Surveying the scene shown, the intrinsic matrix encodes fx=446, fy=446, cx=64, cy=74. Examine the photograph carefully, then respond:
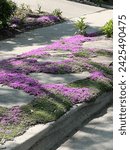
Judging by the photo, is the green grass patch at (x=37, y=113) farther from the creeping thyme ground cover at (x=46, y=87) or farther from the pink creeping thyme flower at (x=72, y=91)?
the pink creeping thyme flower at (x=72, y=91)

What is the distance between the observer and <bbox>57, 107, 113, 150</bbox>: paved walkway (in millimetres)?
5367

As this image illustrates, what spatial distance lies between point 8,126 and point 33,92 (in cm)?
117

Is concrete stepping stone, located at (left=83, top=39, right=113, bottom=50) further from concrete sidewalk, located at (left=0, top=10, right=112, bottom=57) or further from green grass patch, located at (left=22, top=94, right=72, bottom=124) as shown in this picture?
green grass patch, located at (left=22, top=94, right=72, bottom=124)

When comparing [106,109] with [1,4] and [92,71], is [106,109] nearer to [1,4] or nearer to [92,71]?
[92,71]

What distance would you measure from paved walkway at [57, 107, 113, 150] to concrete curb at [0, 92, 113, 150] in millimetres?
103

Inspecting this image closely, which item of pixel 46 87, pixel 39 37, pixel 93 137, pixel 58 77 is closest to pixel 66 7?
pixel 39 37

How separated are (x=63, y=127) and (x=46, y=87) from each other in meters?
1.01

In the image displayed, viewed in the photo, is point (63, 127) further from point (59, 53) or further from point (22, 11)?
point (22, 11)

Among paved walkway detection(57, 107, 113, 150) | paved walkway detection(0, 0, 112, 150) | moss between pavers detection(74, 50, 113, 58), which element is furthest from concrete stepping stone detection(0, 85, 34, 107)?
moss between pavers detection(74, 50, 113, 58)

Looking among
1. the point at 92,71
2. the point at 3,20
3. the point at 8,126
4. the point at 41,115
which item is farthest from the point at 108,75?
the point at 3,20

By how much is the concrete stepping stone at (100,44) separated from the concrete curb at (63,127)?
9.87ft

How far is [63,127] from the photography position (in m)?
5.71

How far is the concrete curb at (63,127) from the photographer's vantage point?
4992 mm

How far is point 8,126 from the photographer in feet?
17.0
